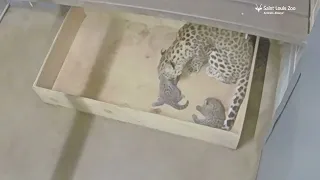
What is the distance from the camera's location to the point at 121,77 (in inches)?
62.9

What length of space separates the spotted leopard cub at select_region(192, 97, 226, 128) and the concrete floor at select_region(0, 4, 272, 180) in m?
0.07

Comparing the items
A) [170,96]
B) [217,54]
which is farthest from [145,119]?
[217,54]

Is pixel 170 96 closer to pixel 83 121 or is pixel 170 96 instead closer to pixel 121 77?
pixel 121 77

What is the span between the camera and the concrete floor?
4.67 feet

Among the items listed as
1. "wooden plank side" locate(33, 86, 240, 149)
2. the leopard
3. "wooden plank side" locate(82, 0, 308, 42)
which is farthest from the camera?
the leopard

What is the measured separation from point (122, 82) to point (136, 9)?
32 centimetres

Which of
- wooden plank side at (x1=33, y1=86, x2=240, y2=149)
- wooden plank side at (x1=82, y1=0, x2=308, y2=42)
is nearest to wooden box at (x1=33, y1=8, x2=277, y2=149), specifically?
wooden plank side at (x1=33, y1=86, x2=240, y2=149)

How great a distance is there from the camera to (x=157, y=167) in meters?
1.43

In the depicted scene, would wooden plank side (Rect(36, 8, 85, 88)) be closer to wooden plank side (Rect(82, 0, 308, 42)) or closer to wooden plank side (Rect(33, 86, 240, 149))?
wooden plank side (Rect(33, 86, 240, 149))

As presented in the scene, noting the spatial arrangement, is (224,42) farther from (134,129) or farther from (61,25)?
(61,25)

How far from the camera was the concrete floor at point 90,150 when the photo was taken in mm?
1424

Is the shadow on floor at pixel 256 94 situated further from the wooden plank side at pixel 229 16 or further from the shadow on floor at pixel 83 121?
the shadow on floor at pixel 83 121

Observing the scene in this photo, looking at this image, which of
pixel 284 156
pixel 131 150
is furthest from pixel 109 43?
pixel 284 156

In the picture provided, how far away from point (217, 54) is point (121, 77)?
343 mm
